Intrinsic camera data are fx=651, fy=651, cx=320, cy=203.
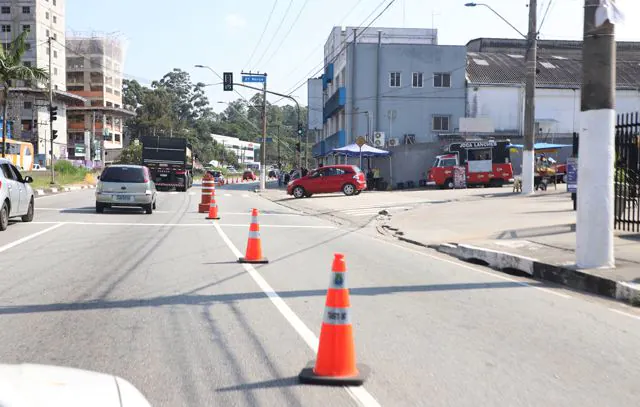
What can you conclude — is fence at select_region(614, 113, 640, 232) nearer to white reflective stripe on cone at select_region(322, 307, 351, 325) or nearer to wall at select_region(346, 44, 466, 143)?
white reflective stripe on cone at select_region(322, 307, 351, 325)

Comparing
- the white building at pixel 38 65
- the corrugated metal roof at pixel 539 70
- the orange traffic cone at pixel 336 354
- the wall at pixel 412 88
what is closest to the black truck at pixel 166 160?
the wall at pixel 412 88

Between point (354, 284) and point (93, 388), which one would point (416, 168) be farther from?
point (93, 388)

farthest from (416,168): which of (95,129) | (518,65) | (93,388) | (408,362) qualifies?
(95,129)

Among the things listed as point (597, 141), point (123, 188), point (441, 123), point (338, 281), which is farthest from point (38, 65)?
point (338, 281)

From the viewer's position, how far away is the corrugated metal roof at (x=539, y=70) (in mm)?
52656

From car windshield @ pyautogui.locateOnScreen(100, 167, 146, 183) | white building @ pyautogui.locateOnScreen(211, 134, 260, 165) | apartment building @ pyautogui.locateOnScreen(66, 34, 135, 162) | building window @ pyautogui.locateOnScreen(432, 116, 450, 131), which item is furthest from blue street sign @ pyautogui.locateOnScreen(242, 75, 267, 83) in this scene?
white building @ pyautogui.locateOnScreen(211, 134, 260, 165)

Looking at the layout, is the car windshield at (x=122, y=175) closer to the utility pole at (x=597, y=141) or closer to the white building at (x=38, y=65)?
the utility pole at (x=597, y=141)

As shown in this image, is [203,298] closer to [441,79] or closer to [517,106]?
[441,79]

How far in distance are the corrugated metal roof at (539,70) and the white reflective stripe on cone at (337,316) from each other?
49.5 m

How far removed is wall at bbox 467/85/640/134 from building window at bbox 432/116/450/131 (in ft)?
6.25

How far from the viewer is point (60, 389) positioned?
2375 mm

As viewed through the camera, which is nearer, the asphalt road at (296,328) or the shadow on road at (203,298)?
the asphalt road at (296,328)

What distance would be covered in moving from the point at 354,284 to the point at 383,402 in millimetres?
4813

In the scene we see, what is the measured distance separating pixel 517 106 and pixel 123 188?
39827mm
